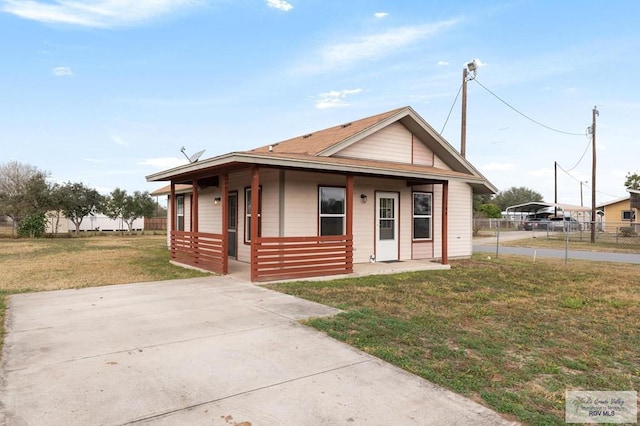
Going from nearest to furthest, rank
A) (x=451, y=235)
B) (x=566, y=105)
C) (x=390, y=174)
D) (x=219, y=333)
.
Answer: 1. (x=219, y=333)
2. (x=390, y=174)
3. (x=451, y=235)
4. (x=566, y=105)

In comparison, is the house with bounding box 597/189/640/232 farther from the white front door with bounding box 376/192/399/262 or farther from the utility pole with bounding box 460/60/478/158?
the white front door with bounding box 376/192/399/262

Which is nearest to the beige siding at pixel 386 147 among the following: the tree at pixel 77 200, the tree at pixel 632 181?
the tree at pixel 77 200

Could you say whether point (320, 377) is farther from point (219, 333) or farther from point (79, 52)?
point (79, 52)

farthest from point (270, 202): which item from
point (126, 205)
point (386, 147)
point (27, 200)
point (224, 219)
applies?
point (126, 205)

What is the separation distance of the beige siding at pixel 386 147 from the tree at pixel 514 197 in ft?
209

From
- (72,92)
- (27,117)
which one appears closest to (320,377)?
(72,92)

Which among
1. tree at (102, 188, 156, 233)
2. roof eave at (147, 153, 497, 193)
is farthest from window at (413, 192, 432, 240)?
tree at (102, 188, 156, 233)

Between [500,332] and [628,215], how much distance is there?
42.8 m

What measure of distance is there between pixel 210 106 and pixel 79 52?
238 inches

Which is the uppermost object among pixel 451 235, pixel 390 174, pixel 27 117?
pixel 27 117

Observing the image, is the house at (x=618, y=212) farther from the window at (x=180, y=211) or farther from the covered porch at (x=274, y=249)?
the window at (x=180, y=211)

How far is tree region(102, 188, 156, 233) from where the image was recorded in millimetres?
29953

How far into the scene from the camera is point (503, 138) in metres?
24.1

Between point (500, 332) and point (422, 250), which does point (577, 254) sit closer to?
point (422, 250)
